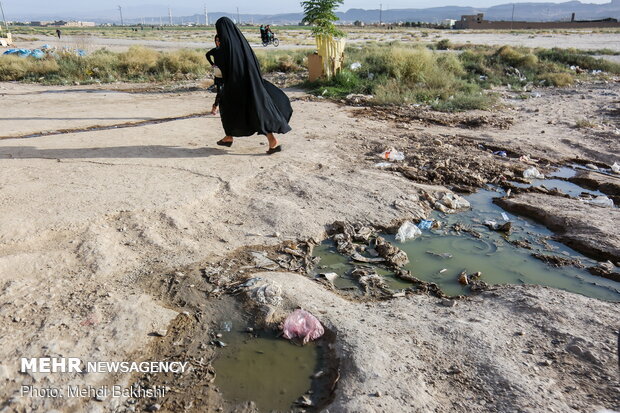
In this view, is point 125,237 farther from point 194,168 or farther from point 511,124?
point 511,124

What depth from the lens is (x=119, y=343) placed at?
7.64ft

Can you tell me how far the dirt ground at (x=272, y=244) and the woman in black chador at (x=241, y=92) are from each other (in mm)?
403

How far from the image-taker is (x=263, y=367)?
233 centimetres

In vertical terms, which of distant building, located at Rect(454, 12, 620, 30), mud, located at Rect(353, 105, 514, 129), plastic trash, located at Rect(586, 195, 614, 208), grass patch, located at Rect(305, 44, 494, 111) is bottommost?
plastic trash, located at Rect(586, 195, 614, 208)

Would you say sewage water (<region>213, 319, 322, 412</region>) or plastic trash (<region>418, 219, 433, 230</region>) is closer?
sewage water (<region>213, 319, 322, 412</region>)

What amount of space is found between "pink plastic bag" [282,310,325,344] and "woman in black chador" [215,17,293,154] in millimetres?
2940

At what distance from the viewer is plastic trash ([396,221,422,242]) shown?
12.3 feet

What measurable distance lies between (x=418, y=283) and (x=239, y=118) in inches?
115

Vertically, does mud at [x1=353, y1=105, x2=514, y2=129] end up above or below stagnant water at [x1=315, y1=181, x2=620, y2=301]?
above

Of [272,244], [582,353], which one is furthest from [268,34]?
[582,353]

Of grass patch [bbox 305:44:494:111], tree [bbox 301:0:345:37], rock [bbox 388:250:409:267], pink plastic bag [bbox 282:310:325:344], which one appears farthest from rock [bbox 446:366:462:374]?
tree [bbox 301:0:345:37]

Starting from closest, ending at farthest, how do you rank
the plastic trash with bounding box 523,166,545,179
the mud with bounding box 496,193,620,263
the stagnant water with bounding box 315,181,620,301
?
the stagnant water with bounding box 315,181,620,301, the mud with bounding box 496,193,620,263, the plastic trash with bounding box 523,166,545,179

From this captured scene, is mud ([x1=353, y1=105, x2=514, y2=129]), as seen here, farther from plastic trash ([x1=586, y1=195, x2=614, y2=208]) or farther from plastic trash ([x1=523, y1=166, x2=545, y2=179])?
plastic trash ([x1=586, y1=195, x2=614, y2=208])

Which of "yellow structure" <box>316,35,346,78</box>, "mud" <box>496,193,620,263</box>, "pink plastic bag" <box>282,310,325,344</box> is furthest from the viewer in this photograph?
"yellow structure" <box>316,35,346,78</box>
